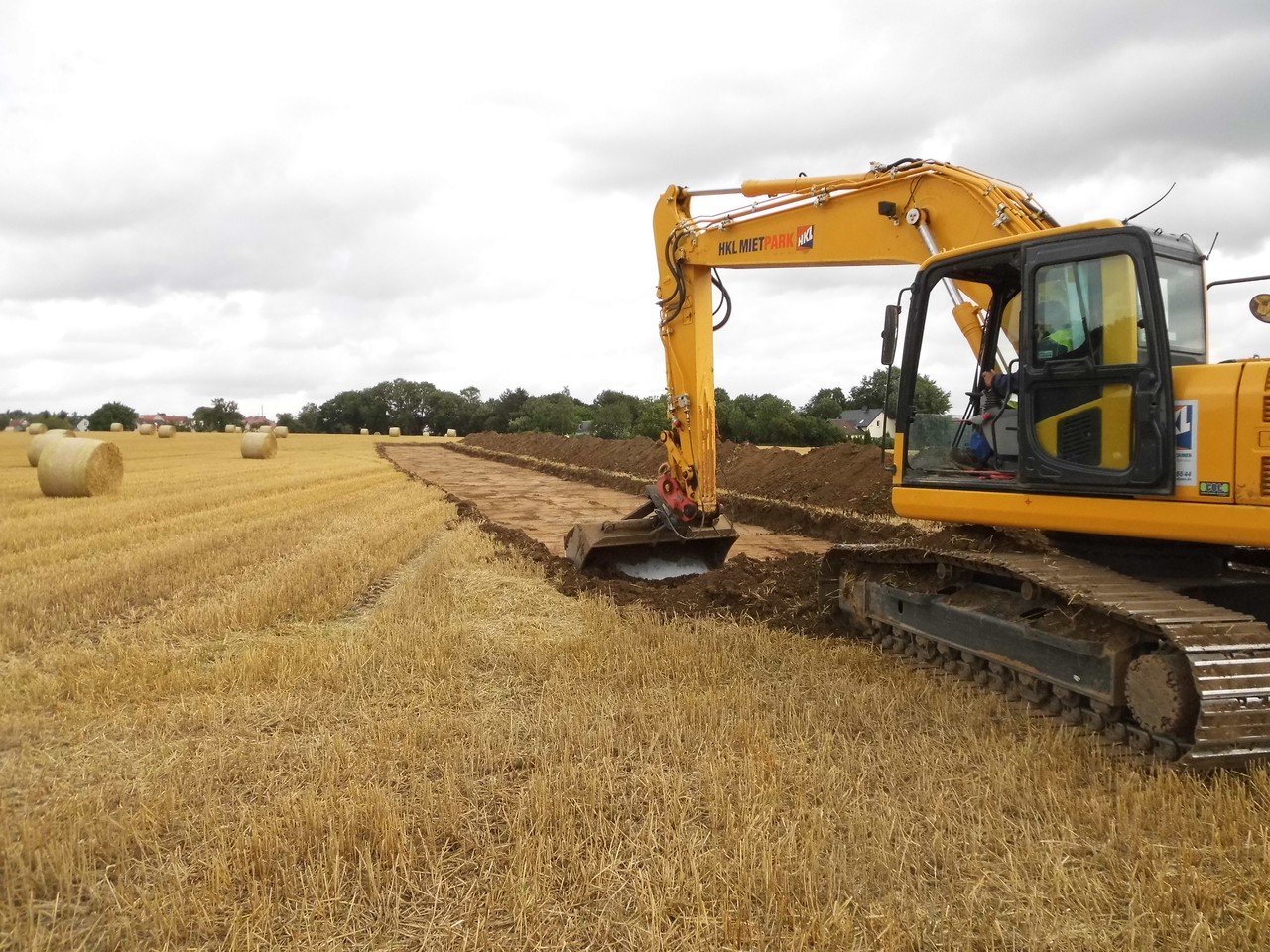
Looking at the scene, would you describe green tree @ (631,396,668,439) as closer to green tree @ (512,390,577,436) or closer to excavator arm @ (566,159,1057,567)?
green tree @ (512,390,577,436)

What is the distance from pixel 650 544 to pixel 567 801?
5426mm

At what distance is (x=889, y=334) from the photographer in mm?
6098

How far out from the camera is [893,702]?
5305mm

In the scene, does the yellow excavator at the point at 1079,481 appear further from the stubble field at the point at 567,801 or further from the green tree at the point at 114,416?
the green tree at the point at 114,416

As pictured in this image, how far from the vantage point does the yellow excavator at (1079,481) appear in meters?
4.40

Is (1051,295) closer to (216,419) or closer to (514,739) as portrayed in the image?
(514,739)

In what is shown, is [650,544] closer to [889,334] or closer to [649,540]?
[649,540]

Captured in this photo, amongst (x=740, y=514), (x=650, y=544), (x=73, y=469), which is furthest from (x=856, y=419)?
(x=650, y=544)

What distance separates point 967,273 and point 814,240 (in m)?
1.94

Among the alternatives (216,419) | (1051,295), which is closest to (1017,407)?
(1051,295)

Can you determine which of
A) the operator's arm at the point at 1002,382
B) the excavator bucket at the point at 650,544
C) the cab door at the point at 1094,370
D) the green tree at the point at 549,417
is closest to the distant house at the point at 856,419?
the excavator bucket at the point at 650,544

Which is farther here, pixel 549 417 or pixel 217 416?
pixel 217 416

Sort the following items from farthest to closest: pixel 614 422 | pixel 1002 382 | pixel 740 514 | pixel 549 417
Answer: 1. pixel 549 417
2. pixel 614 422
3. pixel 740 514
4. pixel 1002 382

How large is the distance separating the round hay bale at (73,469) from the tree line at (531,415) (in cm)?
1863
